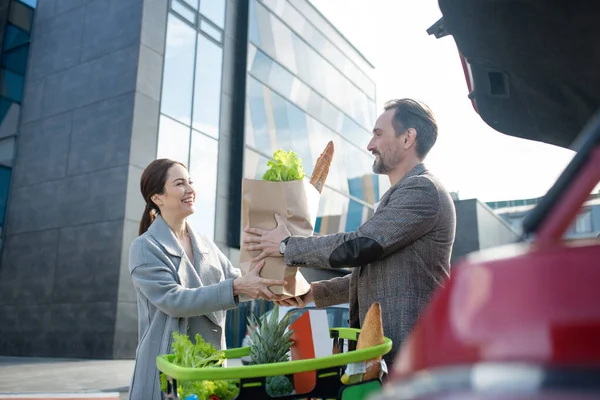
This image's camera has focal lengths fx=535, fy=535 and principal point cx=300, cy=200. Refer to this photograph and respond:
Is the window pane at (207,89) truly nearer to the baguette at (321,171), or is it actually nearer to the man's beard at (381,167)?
the man's beard at (381,167)

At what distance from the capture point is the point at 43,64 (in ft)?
49.9

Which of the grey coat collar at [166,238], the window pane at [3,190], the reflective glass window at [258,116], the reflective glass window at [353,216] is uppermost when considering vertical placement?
the reflective glass window at [258,116]

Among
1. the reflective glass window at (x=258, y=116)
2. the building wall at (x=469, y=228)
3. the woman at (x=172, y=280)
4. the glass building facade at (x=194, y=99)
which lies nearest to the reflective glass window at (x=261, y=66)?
the reflective glass window at (x=258, y=116)

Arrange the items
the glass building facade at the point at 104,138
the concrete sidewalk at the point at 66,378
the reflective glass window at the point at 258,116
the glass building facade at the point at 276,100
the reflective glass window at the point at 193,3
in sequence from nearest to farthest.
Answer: the concrete sidewalk at the point at 66,378, the glass building facade at the point at 104,138, the glass building facade at the point at 276,100, the reflective glass window at the point at 193,3, the reflective glass window at the point at 258,116

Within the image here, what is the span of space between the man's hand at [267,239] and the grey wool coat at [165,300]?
40 cm

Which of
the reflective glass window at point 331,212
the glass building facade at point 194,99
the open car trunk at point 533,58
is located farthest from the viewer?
the reflective glass window at point 331,212

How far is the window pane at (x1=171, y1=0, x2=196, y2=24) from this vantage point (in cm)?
1482

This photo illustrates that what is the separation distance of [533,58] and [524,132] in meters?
0.45

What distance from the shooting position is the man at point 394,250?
2066 mm

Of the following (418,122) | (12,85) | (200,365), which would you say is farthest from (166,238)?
(12,85)

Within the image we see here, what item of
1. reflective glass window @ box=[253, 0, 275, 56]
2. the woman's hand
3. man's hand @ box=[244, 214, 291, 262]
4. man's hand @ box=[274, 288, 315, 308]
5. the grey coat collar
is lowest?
man's hand @ box=[274, 288, 315, 308]

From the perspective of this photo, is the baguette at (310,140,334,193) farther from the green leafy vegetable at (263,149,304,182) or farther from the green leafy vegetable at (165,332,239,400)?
the green leafy vegetable at (165,332,239,400)

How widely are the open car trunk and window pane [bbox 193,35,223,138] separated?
13386mm

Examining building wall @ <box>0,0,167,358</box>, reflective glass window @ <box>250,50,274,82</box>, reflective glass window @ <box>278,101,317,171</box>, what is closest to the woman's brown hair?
building wall @ <box>0,0,167,358</box>
